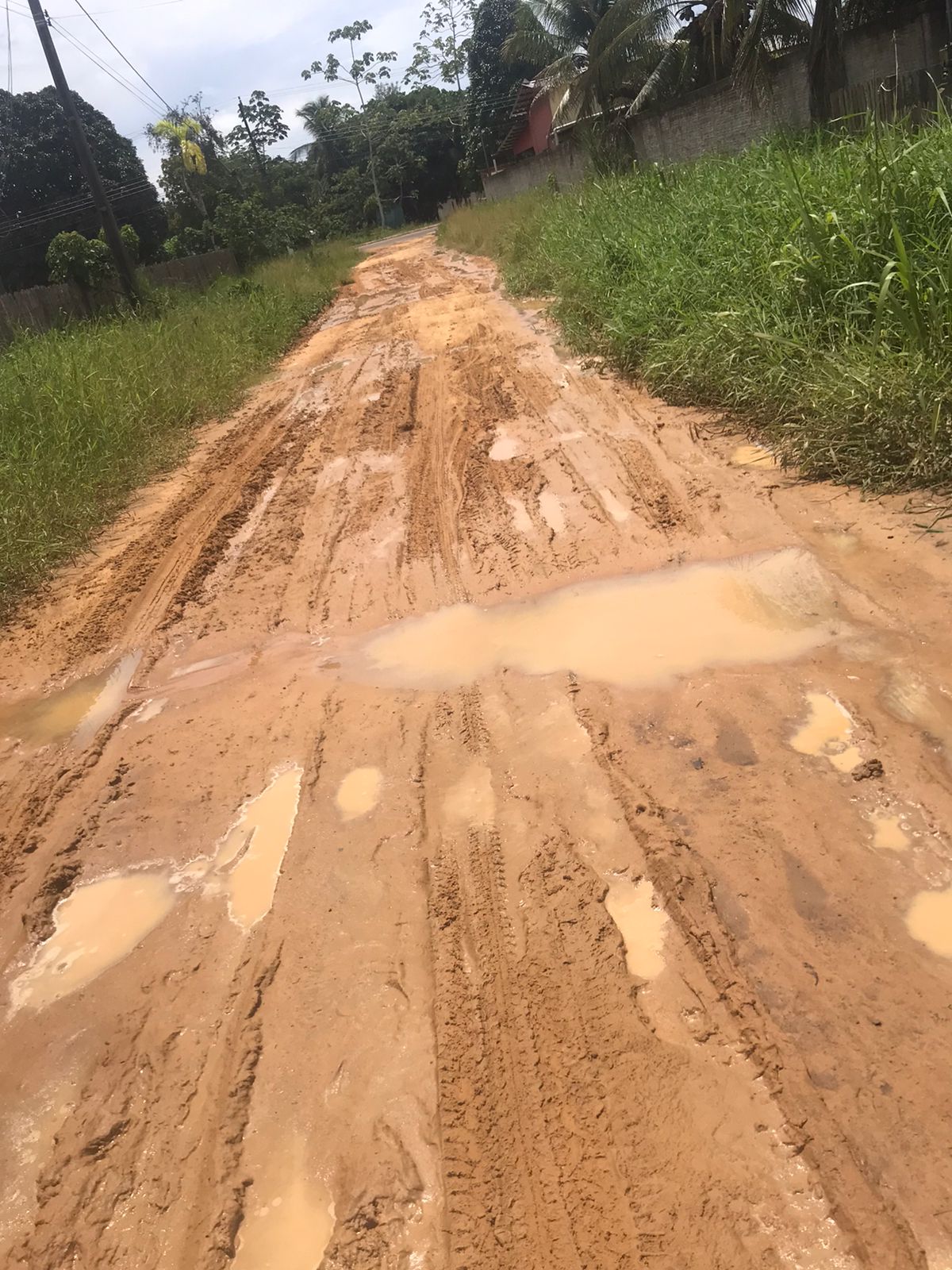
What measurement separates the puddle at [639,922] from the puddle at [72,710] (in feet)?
8.25

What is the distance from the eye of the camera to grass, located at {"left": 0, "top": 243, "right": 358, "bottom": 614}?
19.6 ft

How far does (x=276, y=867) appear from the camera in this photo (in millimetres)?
2811

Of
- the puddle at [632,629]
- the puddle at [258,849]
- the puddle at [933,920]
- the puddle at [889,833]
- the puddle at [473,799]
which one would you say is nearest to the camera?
the puddle at [933,920]

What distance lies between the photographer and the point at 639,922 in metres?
2.33

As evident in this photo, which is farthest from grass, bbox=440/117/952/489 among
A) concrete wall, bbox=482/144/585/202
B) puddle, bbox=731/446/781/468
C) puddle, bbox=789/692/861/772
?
concrete wall, bbox=482/144/585/202

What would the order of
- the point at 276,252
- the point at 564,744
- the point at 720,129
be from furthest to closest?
the point at 276,252
the point at 720,129
the point at 564,744

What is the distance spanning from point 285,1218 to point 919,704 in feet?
7.96

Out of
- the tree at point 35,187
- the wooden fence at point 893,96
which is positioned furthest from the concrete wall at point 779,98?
the tree at point 35,187

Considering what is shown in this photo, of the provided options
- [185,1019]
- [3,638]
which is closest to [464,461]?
[3,638]

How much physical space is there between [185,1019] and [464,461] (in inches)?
176

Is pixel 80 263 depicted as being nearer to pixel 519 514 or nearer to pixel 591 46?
pixel 591 46

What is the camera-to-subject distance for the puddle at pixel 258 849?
8.82ft

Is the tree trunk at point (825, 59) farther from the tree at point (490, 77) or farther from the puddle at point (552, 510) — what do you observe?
the tree at point (490, 77)

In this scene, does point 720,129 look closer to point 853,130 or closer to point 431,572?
point 853,130
